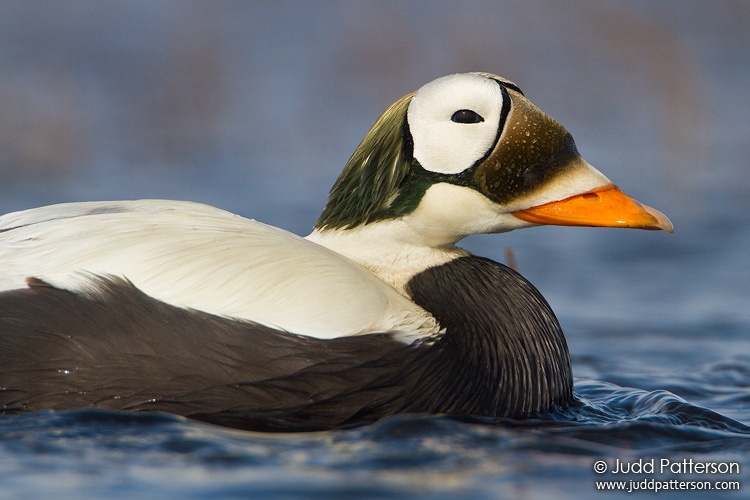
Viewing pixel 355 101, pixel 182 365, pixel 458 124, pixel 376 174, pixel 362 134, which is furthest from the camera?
pixel 355 101

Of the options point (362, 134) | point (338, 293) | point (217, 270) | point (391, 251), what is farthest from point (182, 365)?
point (362, 134)

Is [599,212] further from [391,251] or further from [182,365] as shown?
[182,365]

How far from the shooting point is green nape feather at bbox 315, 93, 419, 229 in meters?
4.96

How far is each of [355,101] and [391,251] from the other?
7.14 metres

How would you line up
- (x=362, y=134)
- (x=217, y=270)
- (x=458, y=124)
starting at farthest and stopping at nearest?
(x=362, y=134), (x=458, y=124), (x=217, y=270)

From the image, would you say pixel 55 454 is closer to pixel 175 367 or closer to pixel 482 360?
pixel 175 367

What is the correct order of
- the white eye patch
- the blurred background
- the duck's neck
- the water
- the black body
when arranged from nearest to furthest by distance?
the water
the black body
the white eye patch
the duck's neck
the blurred background

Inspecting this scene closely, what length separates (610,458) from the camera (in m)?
4.48

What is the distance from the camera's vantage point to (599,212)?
4961mm

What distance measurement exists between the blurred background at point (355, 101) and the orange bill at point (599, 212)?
2.80 metres

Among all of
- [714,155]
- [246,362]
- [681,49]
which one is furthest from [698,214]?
[246,362]

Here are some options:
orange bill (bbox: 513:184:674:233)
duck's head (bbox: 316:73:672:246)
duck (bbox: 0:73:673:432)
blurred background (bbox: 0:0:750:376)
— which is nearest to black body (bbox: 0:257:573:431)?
duck (bbox: 0:73:673:432)

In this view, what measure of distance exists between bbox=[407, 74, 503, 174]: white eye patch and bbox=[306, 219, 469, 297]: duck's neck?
319 mm

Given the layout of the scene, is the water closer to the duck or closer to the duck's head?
the duck
